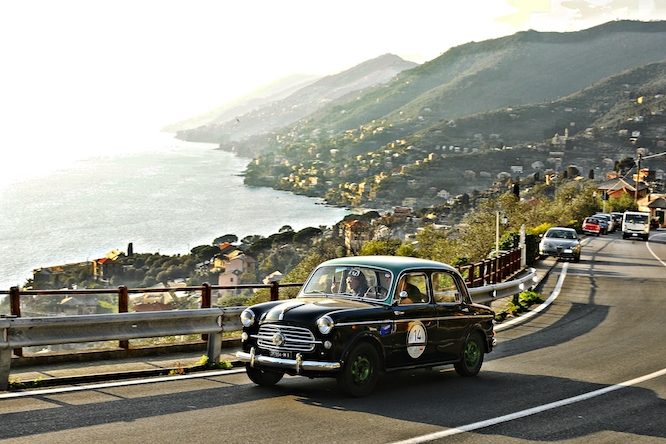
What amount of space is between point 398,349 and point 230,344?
4.50m

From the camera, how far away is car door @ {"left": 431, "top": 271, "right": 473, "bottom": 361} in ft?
37.0

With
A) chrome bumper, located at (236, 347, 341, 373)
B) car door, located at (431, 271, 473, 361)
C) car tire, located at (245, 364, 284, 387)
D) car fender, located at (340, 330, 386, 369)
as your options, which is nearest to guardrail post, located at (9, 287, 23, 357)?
car tire, located at (245, 364, 284, 387)

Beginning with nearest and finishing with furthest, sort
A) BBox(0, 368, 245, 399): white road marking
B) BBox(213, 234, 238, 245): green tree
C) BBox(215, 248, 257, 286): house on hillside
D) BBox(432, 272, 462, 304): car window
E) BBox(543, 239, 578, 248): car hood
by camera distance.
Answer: BBox(0, 368, 245, 399): white road marking → BBox(432, 272, 462, 304): car window → BBox(543, 239, 578, 248): car hood → BBox(215, 248, 257, 286): house on hillside → BBox(213, 234, 238, 245): green tree

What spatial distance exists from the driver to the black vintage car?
0.01 m

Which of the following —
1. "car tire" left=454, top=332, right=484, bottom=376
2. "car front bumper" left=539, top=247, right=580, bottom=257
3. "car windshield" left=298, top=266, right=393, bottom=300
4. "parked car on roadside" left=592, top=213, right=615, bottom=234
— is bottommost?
"parked car on roadside" left=592, top=213, right=615, bottom=234

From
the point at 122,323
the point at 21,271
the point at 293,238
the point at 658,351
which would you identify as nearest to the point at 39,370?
the point at 122,323

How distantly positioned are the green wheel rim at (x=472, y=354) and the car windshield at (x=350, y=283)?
1.89 metres

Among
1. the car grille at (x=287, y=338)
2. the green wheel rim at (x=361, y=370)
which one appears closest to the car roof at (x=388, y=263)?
the green wheel rim at (x=361, y=370)

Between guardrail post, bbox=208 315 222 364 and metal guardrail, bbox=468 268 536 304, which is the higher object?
guardrail post, bbox=208 315 222 364

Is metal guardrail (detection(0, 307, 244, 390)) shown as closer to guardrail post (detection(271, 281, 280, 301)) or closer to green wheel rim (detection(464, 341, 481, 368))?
guardrail post (detection(271, 281, 280, 301))

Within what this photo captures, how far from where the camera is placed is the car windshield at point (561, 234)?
136ft

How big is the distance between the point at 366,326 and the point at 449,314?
1.90m

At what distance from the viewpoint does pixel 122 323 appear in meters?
11.5

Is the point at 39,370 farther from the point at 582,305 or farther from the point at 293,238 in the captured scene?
the point at 293,238
